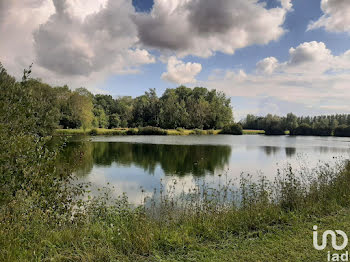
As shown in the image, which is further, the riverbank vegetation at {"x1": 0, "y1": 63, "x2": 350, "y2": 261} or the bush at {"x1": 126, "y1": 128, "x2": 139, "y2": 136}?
the bush at {"x1": 126, "y1": 128, "x2": 139, "y2": 136}

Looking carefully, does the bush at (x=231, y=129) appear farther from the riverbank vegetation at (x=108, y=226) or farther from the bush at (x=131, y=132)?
the riverbank vegetation at (x=108, y=226)

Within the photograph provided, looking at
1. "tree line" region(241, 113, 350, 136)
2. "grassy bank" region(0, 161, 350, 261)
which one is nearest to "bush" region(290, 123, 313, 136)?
"tree line" region(241, 113, 350, 136)

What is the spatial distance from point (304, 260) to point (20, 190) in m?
5.56

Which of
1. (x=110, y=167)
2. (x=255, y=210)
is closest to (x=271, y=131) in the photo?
(x=110, y=167)

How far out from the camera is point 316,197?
24.1 feet

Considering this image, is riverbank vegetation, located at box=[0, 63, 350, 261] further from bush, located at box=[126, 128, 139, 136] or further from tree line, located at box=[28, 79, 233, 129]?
tree line, located at box=[28, 79, 233, 129]

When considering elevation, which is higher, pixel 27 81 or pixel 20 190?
pixel 27 81

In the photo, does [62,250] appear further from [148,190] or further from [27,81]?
[148,190]

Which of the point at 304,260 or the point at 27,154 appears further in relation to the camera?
the point at 27,154

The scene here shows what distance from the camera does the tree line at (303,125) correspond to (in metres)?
88.5

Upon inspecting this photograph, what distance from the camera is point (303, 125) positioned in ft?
311

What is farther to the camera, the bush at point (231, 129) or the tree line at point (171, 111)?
the bush at point (231, 129)

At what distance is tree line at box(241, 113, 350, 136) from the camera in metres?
88.5

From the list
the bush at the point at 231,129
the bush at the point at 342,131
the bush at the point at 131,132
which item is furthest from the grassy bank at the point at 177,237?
the bush at the point at 342,131
